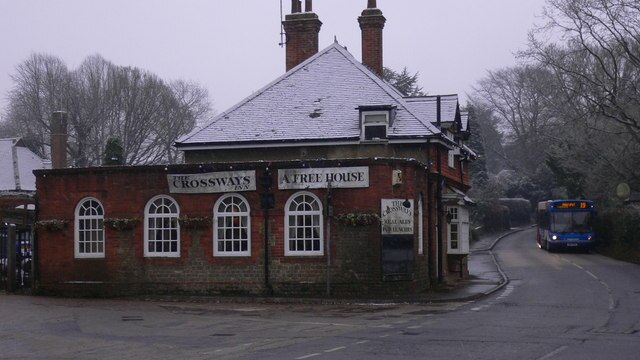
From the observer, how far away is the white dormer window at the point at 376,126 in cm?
3469

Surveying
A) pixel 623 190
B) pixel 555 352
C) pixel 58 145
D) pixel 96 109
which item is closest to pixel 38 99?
pixel 96 109

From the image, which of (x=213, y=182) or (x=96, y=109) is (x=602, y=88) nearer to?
(x=213, y=182)

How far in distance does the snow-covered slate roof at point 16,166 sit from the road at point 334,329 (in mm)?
30484

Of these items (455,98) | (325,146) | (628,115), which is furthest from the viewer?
(628,115)

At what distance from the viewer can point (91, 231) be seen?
99.2 ft

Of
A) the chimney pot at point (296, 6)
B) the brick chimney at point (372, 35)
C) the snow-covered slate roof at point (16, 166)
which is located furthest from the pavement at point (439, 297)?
the snow-covered slate roof at point (16, 166)

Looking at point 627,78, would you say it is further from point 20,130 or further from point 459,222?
point 20,130

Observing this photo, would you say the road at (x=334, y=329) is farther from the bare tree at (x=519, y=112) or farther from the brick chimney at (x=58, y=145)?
the bare tree at (x=519, y=112)

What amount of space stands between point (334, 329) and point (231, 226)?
407 inches

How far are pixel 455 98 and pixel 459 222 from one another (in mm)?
5891

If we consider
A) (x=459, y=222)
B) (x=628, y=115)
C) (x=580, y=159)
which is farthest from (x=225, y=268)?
→ (x=580, y=159)

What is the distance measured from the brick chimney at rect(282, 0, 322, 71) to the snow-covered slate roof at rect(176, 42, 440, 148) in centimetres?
250

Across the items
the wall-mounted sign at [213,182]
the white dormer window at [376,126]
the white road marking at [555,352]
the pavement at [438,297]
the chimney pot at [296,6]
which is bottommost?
the pavement at [438,297]

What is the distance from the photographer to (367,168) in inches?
1098
